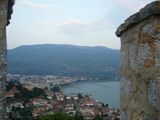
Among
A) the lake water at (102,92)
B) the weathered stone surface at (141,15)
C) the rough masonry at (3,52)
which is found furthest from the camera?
the lake water at (102,92)

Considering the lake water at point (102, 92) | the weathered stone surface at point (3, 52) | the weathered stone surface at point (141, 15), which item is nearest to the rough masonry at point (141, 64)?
the weathered stone surface at point (141, 15)

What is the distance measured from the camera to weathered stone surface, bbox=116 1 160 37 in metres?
2.05

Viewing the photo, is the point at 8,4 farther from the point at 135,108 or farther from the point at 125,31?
the point at 135,108

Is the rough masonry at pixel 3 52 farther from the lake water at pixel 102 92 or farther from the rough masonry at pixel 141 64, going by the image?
the lake water at pixel 102 92

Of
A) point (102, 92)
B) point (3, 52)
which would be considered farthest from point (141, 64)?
point (102, 92)

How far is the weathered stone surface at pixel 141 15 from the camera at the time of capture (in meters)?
2.05

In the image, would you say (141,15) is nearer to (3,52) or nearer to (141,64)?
(141,64)

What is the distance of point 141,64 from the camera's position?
2.24m

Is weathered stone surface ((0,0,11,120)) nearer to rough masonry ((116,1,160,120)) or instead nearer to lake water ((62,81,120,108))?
rough masonry ((116,1,160,120))

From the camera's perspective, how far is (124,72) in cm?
261

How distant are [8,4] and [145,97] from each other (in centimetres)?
144

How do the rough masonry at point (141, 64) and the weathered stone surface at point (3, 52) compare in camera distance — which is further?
the weathered stone surface at point (3, 52)

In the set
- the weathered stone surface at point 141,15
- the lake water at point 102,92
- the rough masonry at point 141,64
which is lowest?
the lake water at point 102,92

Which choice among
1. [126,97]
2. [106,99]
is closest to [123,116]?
[126,97]
